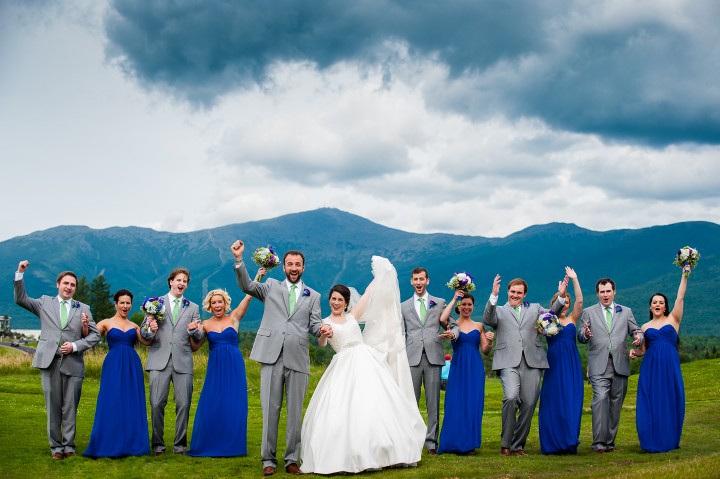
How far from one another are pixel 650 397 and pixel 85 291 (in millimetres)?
88086

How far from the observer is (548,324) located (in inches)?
484

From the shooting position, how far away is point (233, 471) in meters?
10.9

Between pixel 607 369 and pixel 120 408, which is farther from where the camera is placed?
pixel 607 369

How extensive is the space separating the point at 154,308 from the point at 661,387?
8411 millimetres

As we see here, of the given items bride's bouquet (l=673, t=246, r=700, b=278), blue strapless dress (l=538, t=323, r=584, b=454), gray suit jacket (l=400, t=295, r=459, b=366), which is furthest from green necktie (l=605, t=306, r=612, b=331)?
gray suit jacket (l=400, t=295, r=459, b=366)

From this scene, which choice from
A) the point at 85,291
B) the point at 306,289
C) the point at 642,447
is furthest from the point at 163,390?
the point at 85,291

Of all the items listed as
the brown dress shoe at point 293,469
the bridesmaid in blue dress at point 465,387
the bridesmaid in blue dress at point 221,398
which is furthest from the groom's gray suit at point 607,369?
the bridesmaid in blue dress at point 221,398

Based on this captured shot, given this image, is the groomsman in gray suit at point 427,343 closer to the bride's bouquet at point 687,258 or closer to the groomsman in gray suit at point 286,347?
the groomsman in gray suit at point 286,347

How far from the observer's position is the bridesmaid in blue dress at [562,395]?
12562mm

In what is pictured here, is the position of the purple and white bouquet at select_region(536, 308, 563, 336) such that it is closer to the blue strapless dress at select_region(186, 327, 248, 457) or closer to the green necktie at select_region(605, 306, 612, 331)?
the green necktie at select_region(605, 306, 612, 331)

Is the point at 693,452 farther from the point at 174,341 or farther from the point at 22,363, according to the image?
the point at 22,363

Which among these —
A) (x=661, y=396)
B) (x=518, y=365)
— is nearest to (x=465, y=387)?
(x=518, y=365)

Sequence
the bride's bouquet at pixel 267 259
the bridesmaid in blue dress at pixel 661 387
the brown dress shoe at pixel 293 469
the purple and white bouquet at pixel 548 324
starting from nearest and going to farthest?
the brown dress shoe at pixel 293 469, the bride's bouquet at pixel 267 259, the purple and white bouquet at pixel 548 324, the bridesmaid in blue dress at pixel 661 387

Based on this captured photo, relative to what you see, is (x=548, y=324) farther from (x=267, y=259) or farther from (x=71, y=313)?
(x=71, y=313)
